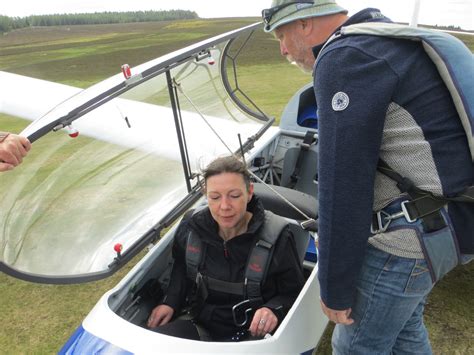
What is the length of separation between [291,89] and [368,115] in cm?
1085

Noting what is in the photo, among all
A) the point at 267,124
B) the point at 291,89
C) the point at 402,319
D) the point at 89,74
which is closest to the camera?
the point at 402,319

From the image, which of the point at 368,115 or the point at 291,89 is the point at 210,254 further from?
the point at 291,89

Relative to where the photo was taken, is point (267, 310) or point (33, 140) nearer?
point (33, 140)

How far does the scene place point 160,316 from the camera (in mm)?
2018

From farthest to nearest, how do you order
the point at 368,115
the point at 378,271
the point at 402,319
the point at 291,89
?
the point at 291,89
the point at 402,319
the point at 378,271
the point at 368,115

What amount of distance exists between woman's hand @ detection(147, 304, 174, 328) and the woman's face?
49 centimetres

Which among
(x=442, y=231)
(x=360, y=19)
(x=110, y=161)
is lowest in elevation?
(x=110, y=161)

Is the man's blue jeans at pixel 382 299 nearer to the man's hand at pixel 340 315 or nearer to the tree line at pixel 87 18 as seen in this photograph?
the man's hand at pixel 340 315

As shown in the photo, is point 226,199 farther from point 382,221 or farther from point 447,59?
point 447,59

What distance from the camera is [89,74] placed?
2125cm

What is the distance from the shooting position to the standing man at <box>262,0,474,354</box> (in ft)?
3.64

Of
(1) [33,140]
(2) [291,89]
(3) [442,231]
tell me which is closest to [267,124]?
(1) [33,140]

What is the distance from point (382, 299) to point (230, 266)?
31.1 inches

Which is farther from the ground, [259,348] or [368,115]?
[368,115]
